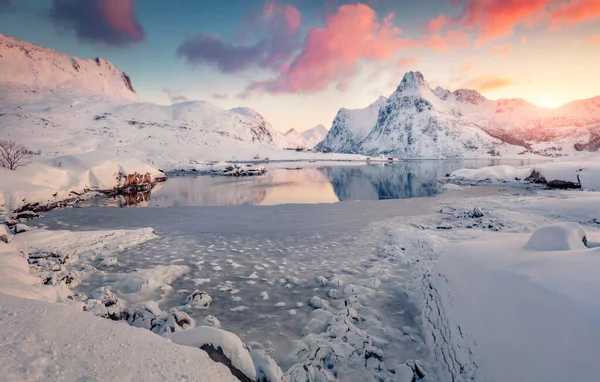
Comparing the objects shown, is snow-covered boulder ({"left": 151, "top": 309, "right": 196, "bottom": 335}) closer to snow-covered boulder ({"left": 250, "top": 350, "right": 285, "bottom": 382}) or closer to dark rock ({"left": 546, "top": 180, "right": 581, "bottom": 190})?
snow-covered boulder ({"left": 250, "top": 350, "right": 285, "bottom": 382})

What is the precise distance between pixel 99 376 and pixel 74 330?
871 millimetres

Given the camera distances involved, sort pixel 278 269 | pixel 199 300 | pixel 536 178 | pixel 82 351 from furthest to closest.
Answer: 1. pixel 536 178
2. pixel 278 269
3. pixel 199 300
4. pixel 82 351

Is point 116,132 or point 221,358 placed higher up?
point 116,132

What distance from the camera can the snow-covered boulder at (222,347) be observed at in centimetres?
349

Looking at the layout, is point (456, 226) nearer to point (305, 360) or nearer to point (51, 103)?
point (305, 360)

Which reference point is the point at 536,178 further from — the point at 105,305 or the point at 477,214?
the point at 105,305

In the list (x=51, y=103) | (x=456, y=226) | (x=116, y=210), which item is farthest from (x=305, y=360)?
(x=51, y=103)

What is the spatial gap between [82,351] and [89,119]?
141m

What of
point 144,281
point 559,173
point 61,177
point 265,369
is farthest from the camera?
point 559,173

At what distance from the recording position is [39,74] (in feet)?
531

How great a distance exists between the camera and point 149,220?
15.5m

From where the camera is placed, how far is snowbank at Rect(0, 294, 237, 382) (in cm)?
240

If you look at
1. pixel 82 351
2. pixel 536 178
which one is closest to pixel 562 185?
pixel 536 178

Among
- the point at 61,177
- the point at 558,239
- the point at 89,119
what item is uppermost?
the point at 89,119
